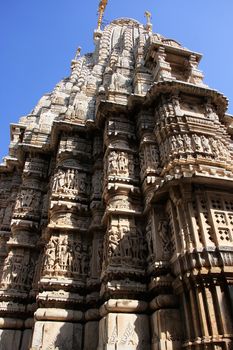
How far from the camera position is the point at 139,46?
59.4ft

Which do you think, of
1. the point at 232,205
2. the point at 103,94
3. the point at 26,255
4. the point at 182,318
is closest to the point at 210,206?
the point at 232,205

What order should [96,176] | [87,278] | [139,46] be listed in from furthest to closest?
[139,46] < [96,176] < [87,278]

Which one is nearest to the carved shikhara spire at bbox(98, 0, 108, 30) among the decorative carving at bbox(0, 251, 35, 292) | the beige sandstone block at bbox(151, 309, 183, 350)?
the decorative carving at bbox(0, 251, 35, 292)

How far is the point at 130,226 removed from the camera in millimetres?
8398

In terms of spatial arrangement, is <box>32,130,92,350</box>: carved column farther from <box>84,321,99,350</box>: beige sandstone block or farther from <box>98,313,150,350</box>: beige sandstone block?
<box>98,313,150,350</box>: beige sandstone block

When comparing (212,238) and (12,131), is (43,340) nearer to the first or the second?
(212,238)

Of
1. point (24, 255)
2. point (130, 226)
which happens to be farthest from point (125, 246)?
point (24, 255)

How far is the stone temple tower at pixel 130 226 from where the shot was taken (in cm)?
628

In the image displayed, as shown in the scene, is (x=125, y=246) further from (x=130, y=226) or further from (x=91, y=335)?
(x=91, y=335)

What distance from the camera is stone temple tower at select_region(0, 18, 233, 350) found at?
20.6 ft

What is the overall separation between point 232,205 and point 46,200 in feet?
26.2

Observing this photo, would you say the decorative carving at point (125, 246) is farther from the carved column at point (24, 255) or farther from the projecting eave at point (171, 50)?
the projecting eave at point (171, 50)

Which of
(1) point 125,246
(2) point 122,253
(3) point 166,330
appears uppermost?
(1) point 125,246

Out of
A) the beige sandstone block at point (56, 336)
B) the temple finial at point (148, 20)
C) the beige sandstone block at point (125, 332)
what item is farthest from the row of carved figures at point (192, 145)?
the temple finial at point (148, 20)
